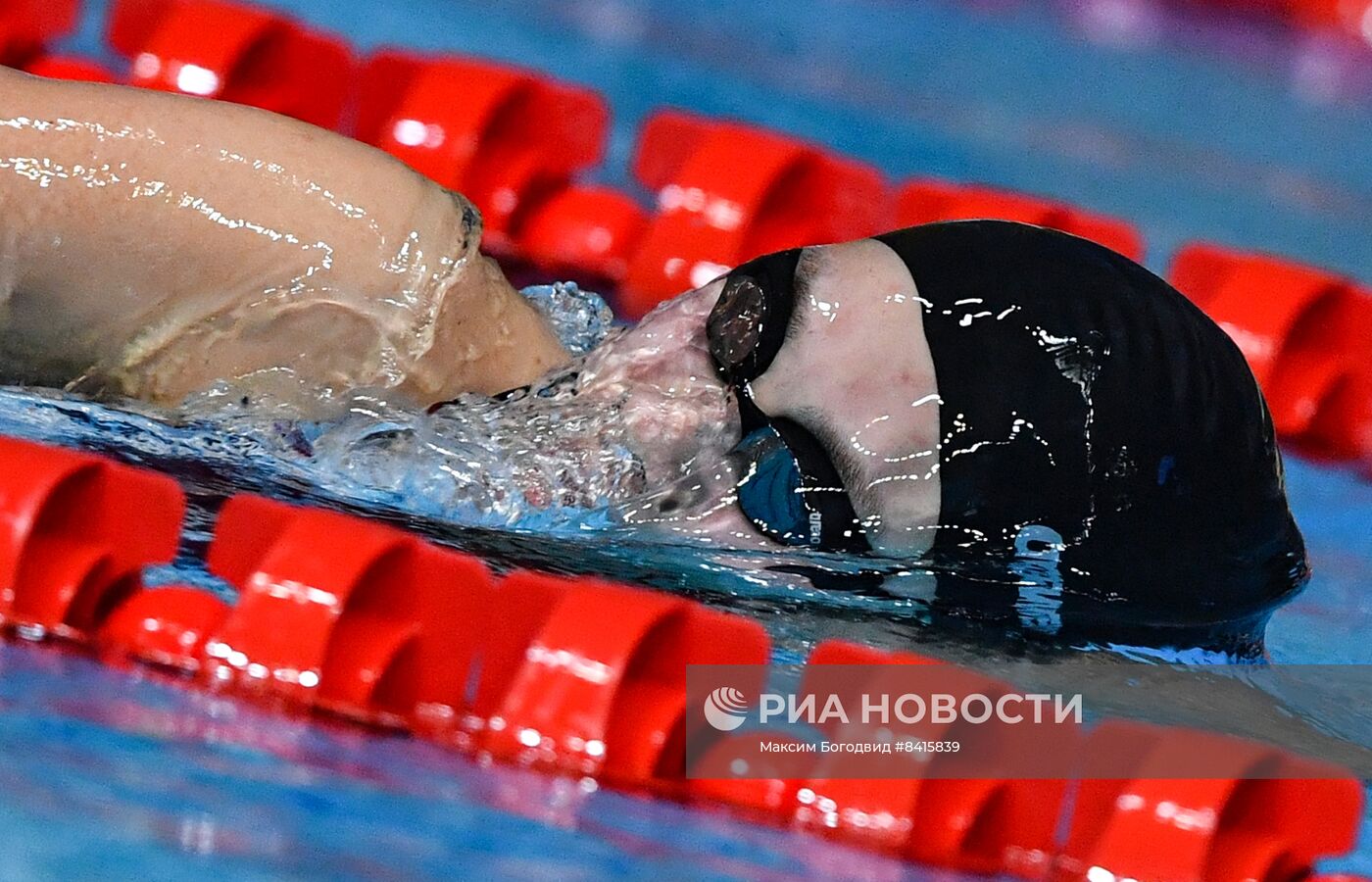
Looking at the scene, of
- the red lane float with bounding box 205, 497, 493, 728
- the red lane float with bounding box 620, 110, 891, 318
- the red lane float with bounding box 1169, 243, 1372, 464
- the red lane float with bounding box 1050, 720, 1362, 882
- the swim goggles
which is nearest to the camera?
the red lane float with bounding box 1050, 720, 1362, 882

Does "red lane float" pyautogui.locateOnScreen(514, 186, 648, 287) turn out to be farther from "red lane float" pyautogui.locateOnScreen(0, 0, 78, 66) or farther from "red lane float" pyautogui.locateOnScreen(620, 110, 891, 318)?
"red lane float" pyautogui.locateOnScreen(0, 0, 78, 66)

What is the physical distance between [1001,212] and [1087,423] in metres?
1.38

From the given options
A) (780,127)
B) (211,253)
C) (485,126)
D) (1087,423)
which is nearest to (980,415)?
(1087,423)

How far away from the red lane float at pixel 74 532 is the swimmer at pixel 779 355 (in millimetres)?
175

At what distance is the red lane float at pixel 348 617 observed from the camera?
5.71 ft

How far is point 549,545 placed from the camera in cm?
197

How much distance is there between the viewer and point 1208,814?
5.32ft

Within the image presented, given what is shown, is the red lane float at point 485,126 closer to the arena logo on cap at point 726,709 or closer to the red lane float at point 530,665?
the red lane float at point 530,665

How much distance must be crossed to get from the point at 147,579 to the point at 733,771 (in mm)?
661

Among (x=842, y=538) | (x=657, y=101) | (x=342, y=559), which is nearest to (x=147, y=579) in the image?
(x=342, y=559)

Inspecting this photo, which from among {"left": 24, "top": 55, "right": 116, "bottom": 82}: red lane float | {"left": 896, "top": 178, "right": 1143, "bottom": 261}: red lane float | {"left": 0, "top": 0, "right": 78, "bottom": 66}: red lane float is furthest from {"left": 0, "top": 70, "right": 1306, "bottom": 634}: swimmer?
{"left": 0, "top": 0, "right": 78, "bottom": 66}: red lane float

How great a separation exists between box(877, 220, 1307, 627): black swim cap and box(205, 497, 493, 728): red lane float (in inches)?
20.6

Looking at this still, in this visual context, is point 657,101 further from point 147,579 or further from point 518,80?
point 147,579

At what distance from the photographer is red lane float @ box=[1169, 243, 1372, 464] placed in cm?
290
